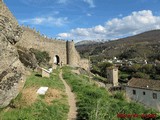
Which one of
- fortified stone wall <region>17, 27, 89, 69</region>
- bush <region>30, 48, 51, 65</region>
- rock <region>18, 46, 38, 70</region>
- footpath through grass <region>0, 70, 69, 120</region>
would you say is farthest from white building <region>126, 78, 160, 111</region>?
footpath through grass <region>0, 70, 69, 120</region>

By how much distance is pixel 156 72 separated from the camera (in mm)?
62969

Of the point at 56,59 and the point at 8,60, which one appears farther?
the point at 56,59

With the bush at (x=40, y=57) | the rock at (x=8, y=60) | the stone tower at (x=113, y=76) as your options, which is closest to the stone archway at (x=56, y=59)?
the bush at (x=40, y=57)

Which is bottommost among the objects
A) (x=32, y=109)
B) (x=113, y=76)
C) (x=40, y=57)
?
(x=113, y=76)

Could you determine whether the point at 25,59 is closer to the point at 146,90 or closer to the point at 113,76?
the point at 146,90

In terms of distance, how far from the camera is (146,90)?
1460 inches

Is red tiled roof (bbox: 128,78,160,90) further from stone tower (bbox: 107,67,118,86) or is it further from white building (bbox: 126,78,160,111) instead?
stone tower (bbox: 107,67,118,86)

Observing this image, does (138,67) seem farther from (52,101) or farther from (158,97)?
(52,101)

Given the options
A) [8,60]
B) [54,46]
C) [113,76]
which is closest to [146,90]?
[113,76]

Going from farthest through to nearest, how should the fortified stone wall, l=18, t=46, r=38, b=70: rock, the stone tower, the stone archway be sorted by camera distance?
the stone archway < the stone tower < the fortified stone wall < l=18, t=46, r=38, b=70: rock

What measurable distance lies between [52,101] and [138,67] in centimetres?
5620

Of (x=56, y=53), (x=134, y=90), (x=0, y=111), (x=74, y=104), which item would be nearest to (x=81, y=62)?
(x=56, y=53)

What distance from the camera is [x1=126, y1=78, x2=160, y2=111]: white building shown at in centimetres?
3540

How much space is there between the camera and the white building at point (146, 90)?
35.4 metres
